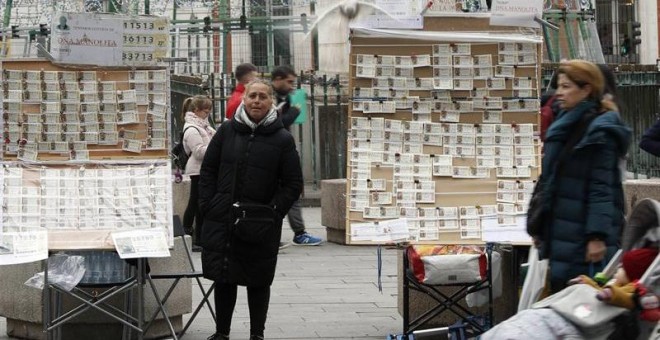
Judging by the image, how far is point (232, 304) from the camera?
8578 mm

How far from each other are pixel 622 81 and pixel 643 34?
9927 millimetres

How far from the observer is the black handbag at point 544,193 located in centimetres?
670

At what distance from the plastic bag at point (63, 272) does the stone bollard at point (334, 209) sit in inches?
244

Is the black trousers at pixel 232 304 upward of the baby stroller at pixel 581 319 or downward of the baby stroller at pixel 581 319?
downward

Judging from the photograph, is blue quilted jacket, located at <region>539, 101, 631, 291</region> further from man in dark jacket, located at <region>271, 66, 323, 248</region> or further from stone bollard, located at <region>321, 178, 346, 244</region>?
stone bollard, located at <region>321, 178, 346, 244</region>

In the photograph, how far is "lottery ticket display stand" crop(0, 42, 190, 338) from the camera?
29.0ft

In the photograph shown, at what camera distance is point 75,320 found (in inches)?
353

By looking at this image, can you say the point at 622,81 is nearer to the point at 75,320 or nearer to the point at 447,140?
the point at 447,140

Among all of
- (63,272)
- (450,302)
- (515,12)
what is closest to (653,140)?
(515,12)

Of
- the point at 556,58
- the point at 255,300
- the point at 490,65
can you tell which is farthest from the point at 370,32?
the point at 556,58

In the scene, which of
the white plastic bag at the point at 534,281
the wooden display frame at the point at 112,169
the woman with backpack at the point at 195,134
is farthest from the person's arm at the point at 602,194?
the woman with backpack at the point at 195,134

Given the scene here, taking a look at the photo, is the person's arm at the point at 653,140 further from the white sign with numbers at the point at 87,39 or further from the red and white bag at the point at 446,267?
the white sign with numbers at the point at 87,39

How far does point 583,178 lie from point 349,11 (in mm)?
3136

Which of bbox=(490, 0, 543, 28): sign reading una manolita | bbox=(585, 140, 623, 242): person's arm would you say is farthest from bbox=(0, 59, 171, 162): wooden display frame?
bbox=(585, 140, 623, 242): person's arm
